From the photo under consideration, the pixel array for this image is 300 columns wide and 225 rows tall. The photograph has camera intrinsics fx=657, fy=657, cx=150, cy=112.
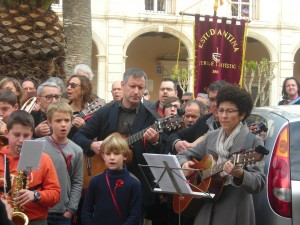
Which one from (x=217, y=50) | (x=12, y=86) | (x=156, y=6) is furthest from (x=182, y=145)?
(x=156, y=6)

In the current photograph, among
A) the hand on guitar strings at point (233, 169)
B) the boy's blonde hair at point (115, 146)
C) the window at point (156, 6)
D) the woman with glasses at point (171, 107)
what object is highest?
the window at point (156, 6)

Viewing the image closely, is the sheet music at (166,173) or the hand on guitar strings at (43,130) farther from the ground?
the hand on guitar strings at (43,130)

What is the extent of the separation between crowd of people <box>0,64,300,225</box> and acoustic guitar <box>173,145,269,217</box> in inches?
2.1

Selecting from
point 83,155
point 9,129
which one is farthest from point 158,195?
point 9,129

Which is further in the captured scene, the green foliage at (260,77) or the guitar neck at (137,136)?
the green foliage at (260,77)

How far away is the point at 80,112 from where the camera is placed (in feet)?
23.2

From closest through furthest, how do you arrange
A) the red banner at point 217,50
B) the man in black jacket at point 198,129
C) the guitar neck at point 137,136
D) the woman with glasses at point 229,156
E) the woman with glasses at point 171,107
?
the woman with glasses at point 229,156, the guitar neck at point 137,136, the man in black jacket at point 198,129, the woman with glasses at point 171,107, the red banner at point 217,50

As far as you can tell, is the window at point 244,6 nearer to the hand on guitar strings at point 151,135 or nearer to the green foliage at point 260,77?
the green foliage at point 260,77

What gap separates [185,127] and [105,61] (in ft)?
70.9

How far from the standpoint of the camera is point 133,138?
20.4 ft

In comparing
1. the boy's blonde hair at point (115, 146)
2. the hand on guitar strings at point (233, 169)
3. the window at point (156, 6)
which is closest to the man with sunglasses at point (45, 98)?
the boy's blonde hair at point (115, 146)

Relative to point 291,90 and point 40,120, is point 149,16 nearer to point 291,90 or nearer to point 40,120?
point 291,90

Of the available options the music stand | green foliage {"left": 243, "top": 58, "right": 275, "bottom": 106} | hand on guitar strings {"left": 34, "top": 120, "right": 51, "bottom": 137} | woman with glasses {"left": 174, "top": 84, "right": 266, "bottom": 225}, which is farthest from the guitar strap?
green foliage {"left": 243, "top": 58, "right": 275, "bottom": 106}

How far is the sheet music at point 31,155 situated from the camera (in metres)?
4.81
